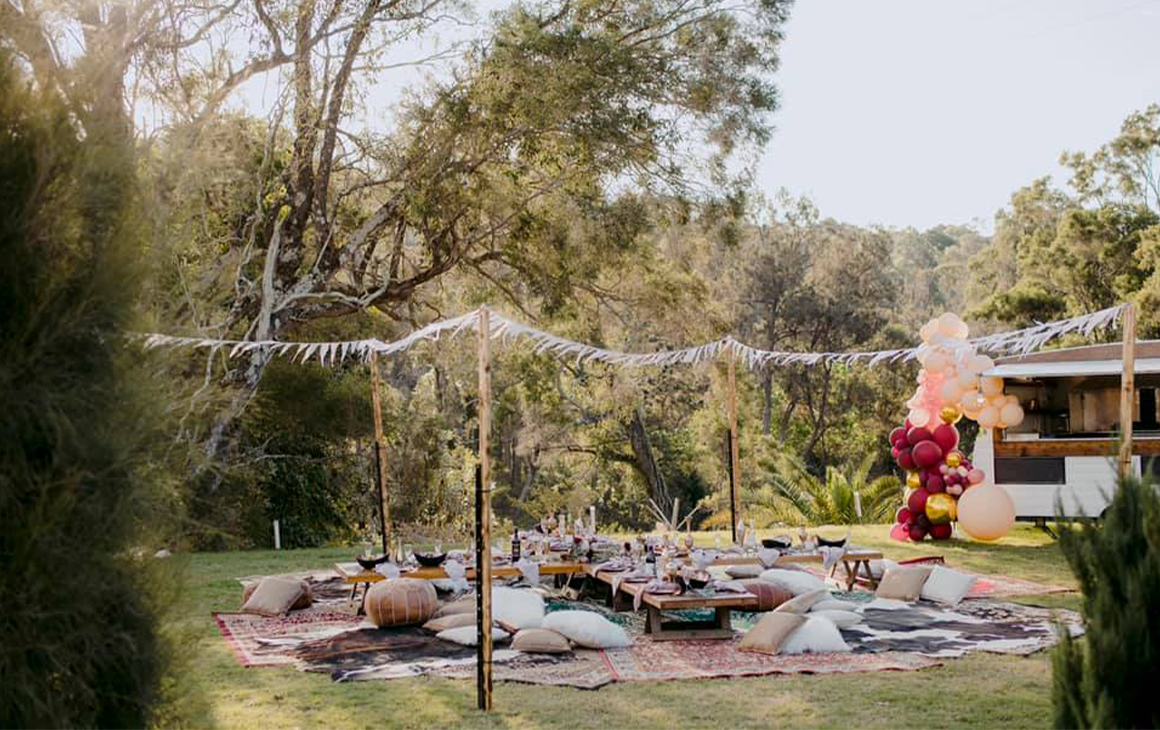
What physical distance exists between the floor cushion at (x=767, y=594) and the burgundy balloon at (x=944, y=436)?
194 inches

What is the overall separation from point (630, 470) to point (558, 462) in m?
1.63

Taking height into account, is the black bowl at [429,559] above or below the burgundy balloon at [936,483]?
below

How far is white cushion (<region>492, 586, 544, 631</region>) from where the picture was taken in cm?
828

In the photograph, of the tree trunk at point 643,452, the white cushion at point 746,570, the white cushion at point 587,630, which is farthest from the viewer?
the tree trunk at point 643,452

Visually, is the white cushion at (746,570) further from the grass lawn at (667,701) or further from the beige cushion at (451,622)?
the grass lawn at (667,701)

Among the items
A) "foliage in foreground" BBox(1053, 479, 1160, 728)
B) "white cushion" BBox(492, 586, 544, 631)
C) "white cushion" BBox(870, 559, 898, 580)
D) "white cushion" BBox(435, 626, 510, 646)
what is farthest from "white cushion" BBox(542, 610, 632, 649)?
"foliage in foreground" BBox(1053, 479, 1160, 728)

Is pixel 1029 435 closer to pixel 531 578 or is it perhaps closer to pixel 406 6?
pixel 531 578

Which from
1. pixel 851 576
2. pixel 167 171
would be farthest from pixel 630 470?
pixel 167 171

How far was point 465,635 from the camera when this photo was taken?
26.7 ft

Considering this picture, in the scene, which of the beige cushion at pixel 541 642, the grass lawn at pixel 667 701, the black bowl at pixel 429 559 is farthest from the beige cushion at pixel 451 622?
the grass lawn at pixel 667 701

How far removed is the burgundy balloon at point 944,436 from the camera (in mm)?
13500

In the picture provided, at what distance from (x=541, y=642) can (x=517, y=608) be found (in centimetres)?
88

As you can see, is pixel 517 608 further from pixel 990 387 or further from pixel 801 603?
pixel 990 387

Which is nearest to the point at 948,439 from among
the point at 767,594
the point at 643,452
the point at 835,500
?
the point at 835,500
